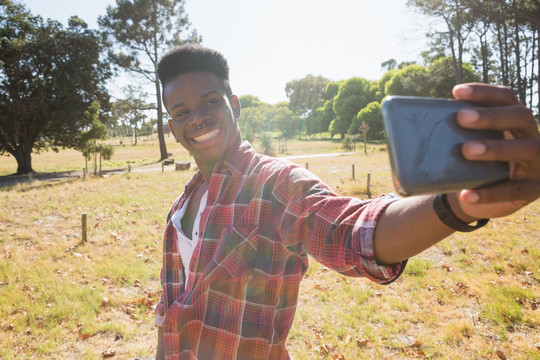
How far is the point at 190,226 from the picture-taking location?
211 centimetres

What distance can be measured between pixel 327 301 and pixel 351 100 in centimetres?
5053

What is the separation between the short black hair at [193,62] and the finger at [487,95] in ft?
4.94

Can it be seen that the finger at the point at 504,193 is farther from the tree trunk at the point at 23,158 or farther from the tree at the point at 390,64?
the tree at the point at 390,64

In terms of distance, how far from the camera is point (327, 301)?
4719mm

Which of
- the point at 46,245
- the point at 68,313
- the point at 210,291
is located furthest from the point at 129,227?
the point at 210,291

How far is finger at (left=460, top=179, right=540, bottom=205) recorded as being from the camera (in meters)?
0.79

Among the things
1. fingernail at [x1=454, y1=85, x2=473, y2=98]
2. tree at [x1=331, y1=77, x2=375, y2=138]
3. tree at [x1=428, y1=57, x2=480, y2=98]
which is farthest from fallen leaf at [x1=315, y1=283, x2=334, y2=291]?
tree at [x1=331, y1=77, x2=375, y2=138]

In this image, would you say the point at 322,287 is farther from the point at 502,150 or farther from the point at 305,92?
the point at 305,92

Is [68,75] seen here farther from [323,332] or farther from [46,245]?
[323,332]

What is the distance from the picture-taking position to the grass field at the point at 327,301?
366 cm

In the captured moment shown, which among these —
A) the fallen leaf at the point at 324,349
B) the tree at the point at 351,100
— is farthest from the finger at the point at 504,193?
the tree at the point at 351,100

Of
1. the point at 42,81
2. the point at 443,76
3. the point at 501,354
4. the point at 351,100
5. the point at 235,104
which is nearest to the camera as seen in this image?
the point at 235,104

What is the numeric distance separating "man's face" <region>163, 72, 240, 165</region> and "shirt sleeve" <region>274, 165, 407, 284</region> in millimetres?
600

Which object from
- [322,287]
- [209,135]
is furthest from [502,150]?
[322,287]
